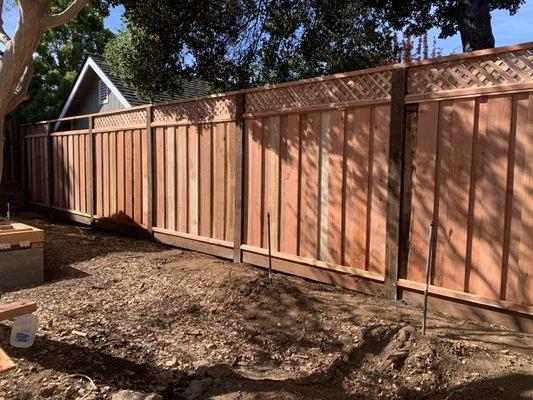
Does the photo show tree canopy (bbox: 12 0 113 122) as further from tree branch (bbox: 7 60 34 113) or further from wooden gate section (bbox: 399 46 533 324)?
wooden gate section (bbox: 399 46 533 324)

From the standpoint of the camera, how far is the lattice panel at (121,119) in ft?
27.6

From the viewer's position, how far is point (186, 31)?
999cm

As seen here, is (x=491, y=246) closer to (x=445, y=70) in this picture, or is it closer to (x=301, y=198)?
(x=445, y=70)

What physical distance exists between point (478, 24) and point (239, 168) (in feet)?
16.0

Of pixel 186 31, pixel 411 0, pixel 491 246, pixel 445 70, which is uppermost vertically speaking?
pixel 411 0

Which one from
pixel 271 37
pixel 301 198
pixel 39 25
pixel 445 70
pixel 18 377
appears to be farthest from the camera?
pixel 271 37

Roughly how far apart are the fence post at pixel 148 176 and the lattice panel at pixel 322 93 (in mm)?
2492

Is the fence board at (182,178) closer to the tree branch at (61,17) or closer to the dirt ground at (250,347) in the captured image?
the dirt ground at (250,347)

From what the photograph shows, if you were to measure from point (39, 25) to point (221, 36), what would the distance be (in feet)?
23.8

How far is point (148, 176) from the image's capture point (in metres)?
8.19

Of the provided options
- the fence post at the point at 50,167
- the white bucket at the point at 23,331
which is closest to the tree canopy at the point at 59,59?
the fence post at the point at 50,167

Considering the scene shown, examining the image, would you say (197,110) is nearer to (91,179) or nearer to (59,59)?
(91,179)

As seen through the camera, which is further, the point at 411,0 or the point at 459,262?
the point at 411,0

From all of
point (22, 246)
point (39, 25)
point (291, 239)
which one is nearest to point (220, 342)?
point (291, 239)
